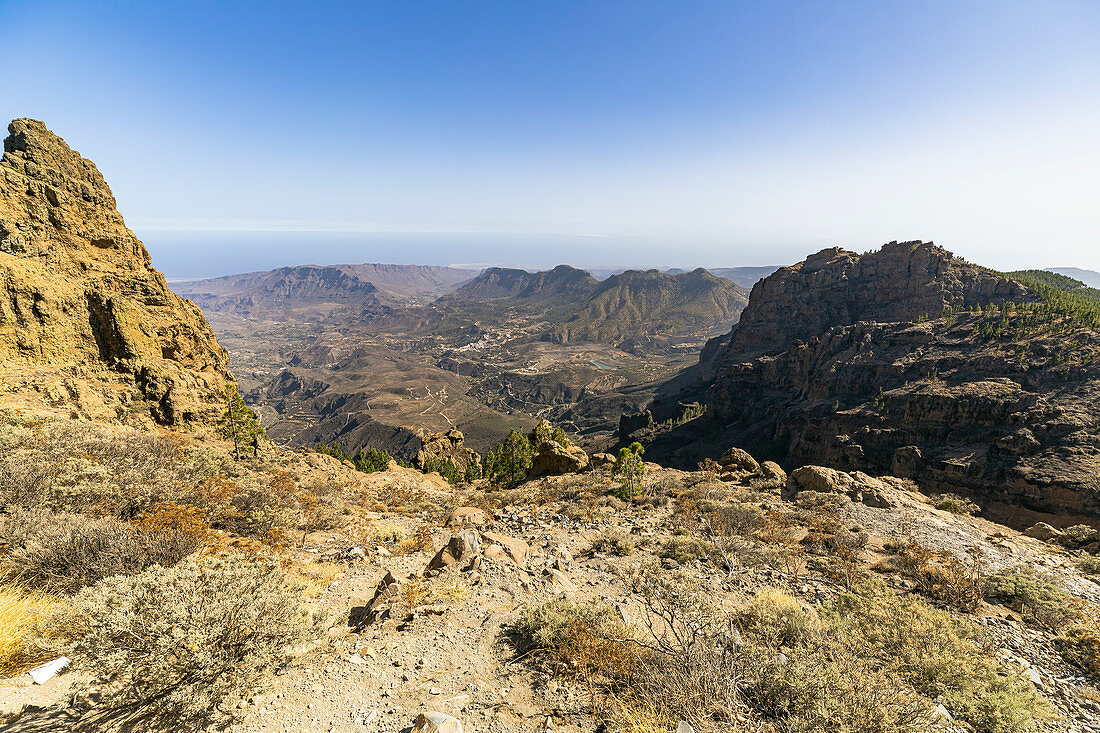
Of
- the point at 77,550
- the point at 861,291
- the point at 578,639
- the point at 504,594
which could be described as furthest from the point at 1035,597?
the point at 861,291

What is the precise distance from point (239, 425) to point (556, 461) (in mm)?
20150

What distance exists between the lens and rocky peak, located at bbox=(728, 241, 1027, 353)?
72.6m

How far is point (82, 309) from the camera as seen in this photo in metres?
20.8

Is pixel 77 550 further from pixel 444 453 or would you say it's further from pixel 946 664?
pixel 444 453

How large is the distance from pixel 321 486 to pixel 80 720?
14805mm

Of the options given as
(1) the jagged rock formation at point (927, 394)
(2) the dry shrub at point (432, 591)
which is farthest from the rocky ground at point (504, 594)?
(1) the jagged rock formation at point (927, 394)

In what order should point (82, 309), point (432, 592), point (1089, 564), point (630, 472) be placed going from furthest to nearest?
point (82, 309) < point (630, 472) < point (1089, 564) < point (432, 592)

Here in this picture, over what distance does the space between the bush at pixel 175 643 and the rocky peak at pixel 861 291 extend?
9817 centimetres

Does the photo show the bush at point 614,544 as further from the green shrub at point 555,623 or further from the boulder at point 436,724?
the boulder at point 436,724

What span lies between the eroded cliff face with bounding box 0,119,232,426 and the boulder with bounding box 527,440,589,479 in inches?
826

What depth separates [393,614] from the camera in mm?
7227

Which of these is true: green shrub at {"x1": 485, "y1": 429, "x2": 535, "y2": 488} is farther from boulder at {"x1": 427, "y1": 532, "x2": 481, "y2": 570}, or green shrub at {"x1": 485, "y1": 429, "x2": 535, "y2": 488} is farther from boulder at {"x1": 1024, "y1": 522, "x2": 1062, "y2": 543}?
boulder at {"x1": 1024, "y1": 522, "x2": 1062, "y2": 543}

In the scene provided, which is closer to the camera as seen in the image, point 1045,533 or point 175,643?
point 175,643

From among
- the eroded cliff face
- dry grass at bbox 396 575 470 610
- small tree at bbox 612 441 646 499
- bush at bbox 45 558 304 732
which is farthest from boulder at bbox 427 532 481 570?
the eroded cliff face
